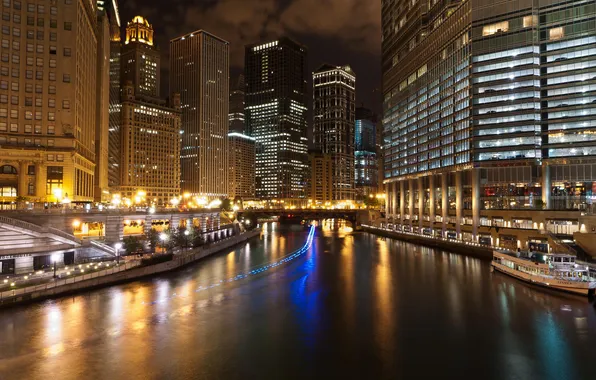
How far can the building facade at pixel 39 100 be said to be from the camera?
73875mm

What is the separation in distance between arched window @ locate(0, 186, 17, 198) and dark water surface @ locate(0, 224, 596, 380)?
34178 millimetres

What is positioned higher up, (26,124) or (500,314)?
(26,124)

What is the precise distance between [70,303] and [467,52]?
10653 cm

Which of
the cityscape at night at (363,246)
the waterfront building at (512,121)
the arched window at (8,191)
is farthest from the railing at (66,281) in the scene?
the waterfront building at (512,121)

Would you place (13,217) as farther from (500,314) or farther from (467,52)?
(467,52)

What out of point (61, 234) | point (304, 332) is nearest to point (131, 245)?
point (61, 234)

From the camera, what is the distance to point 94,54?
104875mm

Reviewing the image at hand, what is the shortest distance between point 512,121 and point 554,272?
58.2 meters

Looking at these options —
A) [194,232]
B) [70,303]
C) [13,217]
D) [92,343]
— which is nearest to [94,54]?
[194,232]

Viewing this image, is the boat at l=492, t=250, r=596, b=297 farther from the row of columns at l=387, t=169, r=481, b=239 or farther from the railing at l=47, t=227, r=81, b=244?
the railing at l=47, t=227, r=81, b=244

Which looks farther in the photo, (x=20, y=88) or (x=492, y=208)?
(x=492, y=208)

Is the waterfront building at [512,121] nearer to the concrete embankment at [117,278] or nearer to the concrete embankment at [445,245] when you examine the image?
the concrete embankment at [445,245]

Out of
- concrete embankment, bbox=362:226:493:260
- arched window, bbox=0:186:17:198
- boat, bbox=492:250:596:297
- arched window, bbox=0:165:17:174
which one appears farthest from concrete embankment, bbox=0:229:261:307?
concrete embankment, bbox=362:226:493:260

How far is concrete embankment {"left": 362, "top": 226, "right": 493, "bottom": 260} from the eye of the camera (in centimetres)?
8188
